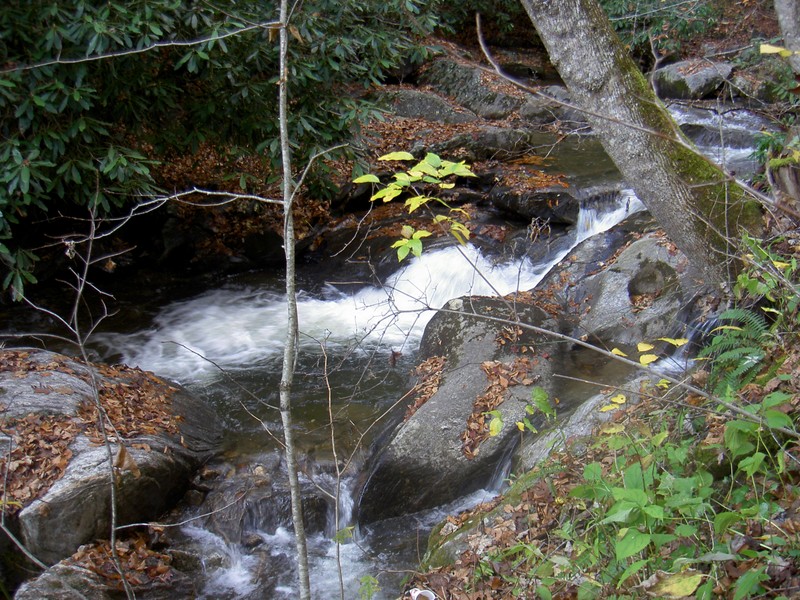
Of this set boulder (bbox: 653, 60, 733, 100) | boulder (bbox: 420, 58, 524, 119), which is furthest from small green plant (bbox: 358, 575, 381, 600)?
boulder (bbox: 653, 60, 733, 100)

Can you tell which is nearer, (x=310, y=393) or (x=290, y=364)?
(x=290, y=364)

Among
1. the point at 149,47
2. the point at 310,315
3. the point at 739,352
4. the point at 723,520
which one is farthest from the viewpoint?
the point at 310,315

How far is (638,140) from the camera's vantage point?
4.75m

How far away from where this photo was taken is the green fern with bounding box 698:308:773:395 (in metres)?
3.79

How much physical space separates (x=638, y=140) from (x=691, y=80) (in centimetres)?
1149

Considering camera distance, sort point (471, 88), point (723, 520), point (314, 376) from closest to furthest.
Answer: point (723, 520) → point (314, 376) → point (471, 88)

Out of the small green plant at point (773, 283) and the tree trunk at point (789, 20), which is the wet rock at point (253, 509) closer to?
the small green plant at point (773, 283)

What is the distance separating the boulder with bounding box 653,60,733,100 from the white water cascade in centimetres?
624

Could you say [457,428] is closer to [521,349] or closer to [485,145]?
[521,349]

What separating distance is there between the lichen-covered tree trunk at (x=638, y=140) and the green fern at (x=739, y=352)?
706mm

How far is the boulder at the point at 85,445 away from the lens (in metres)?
4.80

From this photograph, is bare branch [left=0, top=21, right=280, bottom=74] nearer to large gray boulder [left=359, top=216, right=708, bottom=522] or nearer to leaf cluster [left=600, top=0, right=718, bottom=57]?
large gray boulder [left=359, top=216, right=708, bottom=522]

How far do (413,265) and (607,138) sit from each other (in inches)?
207

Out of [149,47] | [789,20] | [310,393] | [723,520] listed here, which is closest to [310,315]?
[310,393]
